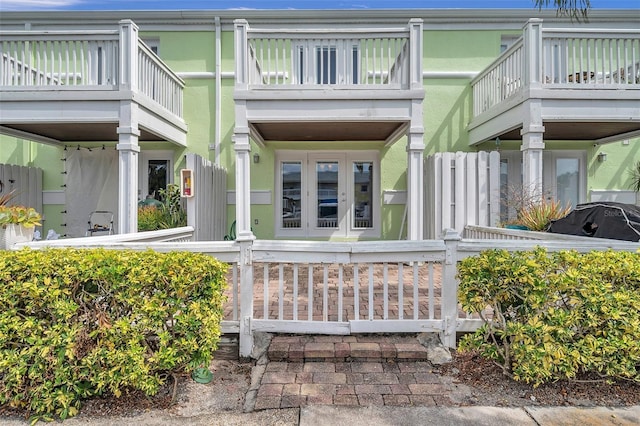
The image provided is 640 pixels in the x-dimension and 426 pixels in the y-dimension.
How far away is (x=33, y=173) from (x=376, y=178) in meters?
7.68

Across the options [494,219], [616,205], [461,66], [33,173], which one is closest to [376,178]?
[494,219]

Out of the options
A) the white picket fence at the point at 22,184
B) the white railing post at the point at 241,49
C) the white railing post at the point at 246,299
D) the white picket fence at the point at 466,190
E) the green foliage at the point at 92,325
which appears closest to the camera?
the green foliage at the point at 92,325

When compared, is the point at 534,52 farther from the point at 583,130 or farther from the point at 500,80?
the point at 583,130

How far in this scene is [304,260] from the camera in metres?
3.36

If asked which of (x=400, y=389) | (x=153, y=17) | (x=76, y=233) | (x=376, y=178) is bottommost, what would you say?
(x=400, y=389)

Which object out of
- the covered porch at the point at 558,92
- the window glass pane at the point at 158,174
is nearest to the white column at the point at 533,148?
the covered porch at the point at 558,92

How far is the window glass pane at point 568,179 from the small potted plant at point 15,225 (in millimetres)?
9694

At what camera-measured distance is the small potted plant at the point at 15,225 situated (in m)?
3.12

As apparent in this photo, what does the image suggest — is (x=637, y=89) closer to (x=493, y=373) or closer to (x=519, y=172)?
(x=519, y=172)

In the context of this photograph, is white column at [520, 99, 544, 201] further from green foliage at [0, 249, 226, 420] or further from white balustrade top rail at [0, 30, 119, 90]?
white balustrade top rail at [0, 30, 119, 90]

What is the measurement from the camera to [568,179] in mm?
8438

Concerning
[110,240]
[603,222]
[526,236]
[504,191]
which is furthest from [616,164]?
[110,240]

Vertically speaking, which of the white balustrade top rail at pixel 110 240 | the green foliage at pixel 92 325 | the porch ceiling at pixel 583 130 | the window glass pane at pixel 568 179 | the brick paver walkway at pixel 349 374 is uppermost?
the porch ceiling at pixel 583 130

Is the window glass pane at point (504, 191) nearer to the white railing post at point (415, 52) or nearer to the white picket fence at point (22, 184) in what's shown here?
the white railing post at point (415, 52)
